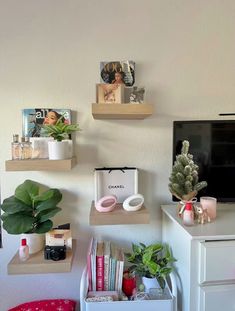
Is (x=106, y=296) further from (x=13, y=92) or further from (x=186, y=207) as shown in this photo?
(x=13, y=92)

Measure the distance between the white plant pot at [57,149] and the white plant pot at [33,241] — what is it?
39 centimetres

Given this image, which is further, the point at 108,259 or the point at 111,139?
the point at 111,139

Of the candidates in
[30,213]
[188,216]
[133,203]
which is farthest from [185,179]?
[30,213]

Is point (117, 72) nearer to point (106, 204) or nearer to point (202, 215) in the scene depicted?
point (106, 204)

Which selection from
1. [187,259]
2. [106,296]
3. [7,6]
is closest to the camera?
[187,259]

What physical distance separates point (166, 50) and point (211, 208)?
0.86 metres

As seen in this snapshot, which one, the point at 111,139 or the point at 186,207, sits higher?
the point at 111,139

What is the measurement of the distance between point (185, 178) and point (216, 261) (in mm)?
370

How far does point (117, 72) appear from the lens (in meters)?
1.36

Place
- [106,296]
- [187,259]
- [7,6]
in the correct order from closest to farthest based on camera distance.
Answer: [187,259] < [106,296] < [7,6]

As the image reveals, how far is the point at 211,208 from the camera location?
1.19 metres

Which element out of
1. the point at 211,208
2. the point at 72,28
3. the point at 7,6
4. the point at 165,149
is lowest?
the point at 211,208

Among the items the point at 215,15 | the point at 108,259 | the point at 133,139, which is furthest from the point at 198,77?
the point at 108,259

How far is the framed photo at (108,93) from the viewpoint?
50.4 inches
